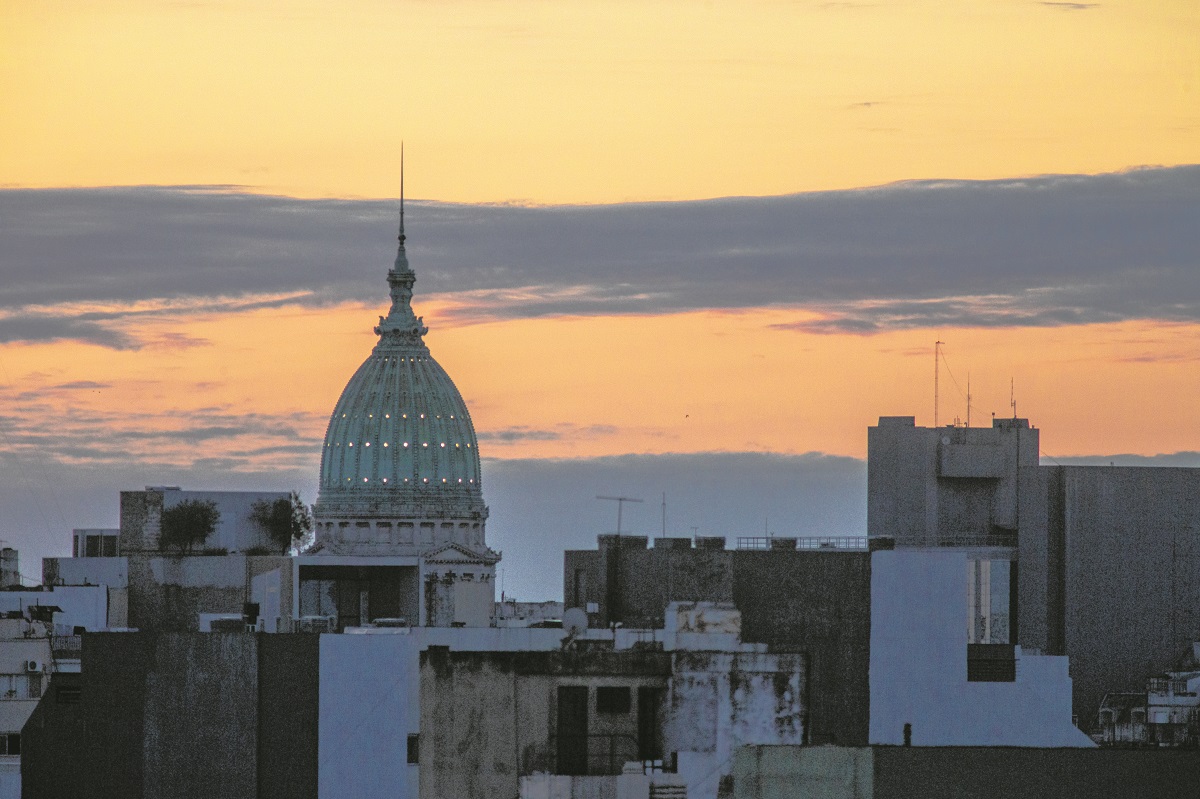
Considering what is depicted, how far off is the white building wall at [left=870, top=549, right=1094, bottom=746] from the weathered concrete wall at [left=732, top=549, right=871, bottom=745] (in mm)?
295

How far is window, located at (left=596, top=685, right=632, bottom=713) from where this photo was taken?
5978 centimetres

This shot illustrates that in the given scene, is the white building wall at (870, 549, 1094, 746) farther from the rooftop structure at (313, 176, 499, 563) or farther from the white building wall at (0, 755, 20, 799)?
the rooftop structure at (313, 176, 499, 563)

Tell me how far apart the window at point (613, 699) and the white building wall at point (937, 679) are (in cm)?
1252

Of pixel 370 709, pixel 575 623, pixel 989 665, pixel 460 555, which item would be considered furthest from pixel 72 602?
pixel 460 555

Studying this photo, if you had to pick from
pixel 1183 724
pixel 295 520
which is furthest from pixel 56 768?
pixel 295 520

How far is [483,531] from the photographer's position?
647ft

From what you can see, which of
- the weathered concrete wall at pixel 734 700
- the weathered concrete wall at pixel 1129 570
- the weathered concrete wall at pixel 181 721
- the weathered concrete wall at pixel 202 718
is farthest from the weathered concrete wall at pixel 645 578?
the weathered concrete wall at pixel 1129 570

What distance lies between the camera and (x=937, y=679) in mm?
73250

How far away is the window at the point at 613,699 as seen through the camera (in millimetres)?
59781

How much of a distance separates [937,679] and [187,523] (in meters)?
59.6

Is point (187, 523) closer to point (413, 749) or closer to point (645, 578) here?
point (645, 578)

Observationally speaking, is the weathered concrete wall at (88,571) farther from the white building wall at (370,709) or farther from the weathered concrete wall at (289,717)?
the white building wall at (370,709)

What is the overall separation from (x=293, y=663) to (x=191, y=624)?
132ft

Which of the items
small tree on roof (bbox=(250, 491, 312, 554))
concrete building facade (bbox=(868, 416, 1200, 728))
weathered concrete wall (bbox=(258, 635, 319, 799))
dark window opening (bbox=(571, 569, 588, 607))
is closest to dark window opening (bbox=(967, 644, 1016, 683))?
dark window opening (bbox=(571, 569, 588, 607))
